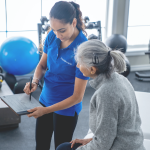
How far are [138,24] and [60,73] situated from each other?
361 centimetres

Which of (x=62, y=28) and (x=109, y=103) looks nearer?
(x=109, y=103)

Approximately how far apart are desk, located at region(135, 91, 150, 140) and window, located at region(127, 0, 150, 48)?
2707 millimetres

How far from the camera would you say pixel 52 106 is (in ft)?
4.26

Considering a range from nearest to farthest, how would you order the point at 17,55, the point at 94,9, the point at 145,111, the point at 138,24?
the point at 145,111 < the point at 17,55 < the point at 94,9 < the point at 138,24

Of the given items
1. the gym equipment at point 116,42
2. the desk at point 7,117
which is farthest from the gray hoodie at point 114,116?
the gym equipment at point 116,42

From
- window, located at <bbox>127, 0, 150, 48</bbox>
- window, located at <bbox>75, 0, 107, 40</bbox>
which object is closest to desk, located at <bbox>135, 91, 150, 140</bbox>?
window, located at <bbox>75, 0, 107, 40</bbox>

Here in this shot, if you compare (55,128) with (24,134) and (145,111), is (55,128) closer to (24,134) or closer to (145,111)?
(145,111)

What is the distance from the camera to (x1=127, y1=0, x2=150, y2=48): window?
4.32 meters

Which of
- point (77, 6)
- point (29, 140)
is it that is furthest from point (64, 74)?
point (29, 140)

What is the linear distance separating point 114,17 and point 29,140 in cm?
289

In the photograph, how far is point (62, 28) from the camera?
4.07ft

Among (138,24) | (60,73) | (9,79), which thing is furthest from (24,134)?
(138,24)

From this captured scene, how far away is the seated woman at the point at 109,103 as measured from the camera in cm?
92

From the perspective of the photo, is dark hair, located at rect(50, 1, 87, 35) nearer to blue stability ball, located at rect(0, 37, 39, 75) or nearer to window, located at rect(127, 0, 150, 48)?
blue stability ball, located at rect(0, 37, 39, 75)
